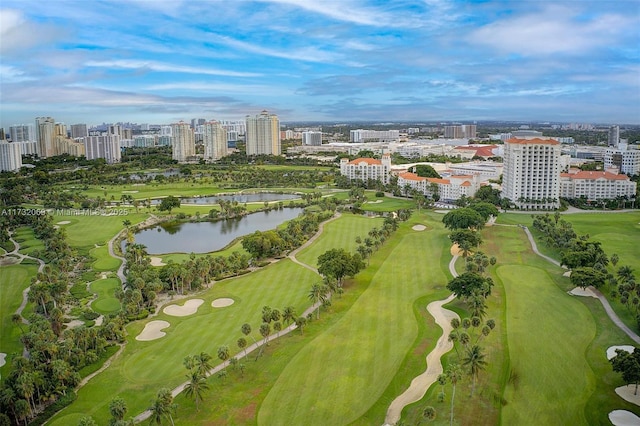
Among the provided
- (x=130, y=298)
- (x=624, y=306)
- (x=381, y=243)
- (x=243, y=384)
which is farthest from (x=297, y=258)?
(x=624, y=306)

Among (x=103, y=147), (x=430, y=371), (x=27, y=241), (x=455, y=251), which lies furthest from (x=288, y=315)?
(x=103, y=147)

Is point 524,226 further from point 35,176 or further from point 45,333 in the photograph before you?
point 35,176

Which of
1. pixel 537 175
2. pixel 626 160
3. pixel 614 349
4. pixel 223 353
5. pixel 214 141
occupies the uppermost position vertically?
pixel 214 141

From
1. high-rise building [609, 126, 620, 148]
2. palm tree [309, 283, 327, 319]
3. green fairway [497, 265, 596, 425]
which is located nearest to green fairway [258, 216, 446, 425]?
palm tree [309, 283, 327, 319]

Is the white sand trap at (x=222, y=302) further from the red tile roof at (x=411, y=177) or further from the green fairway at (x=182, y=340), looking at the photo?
the red tile roof at (x=411, y=177)

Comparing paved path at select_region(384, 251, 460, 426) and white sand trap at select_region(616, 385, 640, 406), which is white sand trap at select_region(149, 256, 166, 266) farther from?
white sand trap at select_region(616, 385, 640, 406)

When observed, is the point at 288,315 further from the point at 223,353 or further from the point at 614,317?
the point at 614,317
